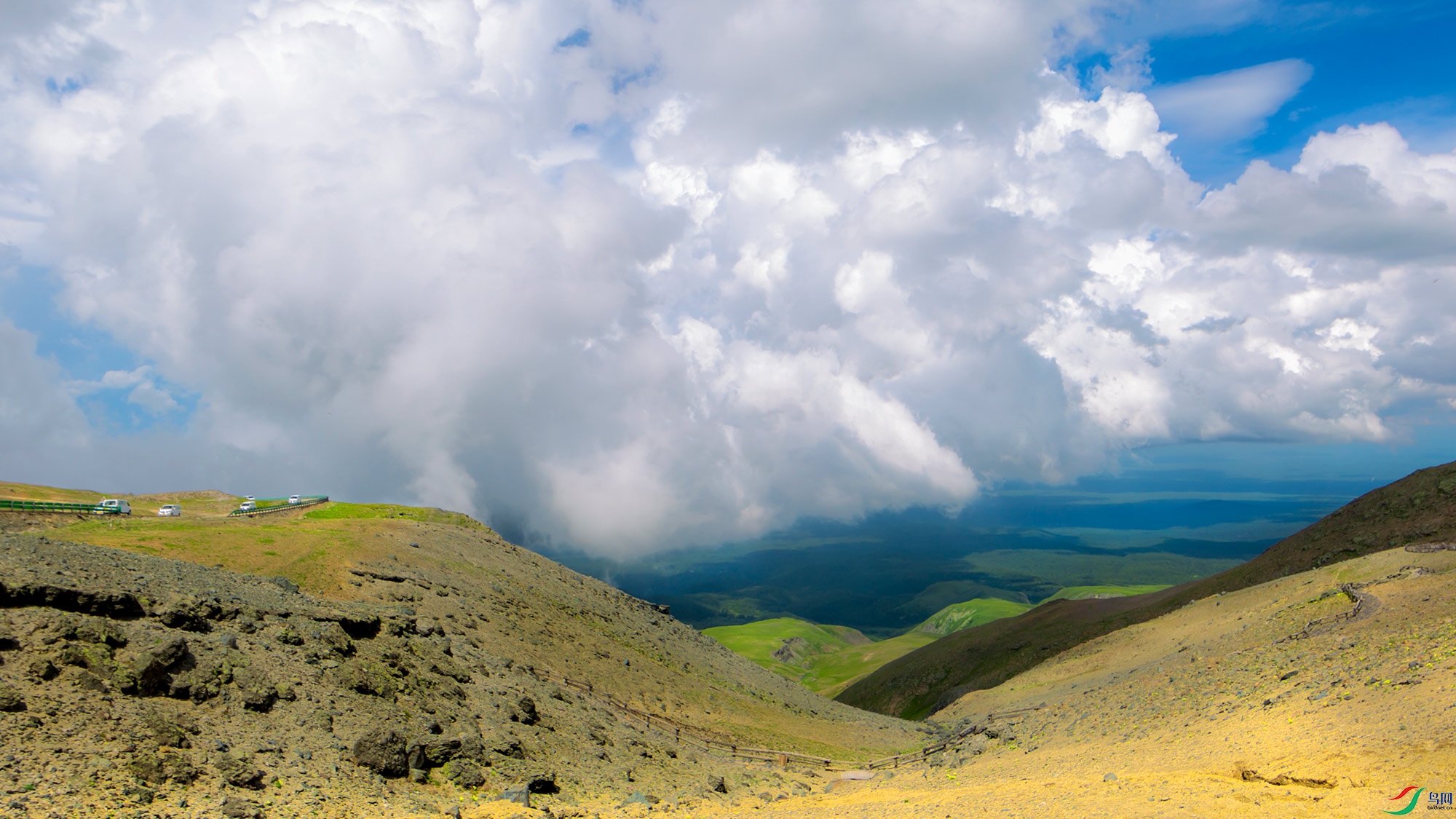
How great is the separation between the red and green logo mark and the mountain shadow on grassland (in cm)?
5183

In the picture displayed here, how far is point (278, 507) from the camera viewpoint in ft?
236

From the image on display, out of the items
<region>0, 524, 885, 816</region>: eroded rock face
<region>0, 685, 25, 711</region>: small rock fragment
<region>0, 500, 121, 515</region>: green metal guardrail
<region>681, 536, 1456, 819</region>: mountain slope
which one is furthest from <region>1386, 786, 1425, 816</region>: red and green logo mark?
<region>0, 500, 121, 515</region>: green metal guardrail

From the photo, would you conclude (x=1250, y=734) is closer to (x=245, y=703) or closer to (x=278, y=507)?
(x=245, y=703)

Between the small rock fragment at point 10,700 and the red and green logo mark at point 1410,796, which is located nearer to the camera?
the red and green logo mark at point 1410,796

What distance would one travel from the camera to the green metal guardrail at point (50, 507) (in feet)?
145

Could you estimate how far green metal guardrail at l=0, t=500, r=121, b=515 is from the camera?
44125 millimetres

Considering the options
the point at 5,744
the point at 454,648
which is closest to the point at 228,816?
the point at 5,744

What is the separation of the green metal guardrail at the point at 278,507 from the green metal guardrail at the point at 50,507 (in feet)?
32.9

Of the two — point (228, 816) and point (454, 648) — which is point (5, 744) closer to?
point (228, 816)

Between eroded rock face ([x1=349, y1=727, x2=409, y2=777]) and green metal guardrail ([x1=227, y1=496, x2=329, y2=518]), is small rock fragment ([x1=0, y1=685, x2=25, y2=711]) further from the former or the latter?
green metal guardrail ([x1=227, y1=496, x2=329, y2=518])

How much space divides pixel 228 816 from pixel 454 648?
17760mm

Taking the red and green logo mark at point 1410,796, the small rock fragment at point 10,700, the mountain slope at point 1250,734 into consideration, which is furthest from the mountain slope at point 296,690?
the red and green logo mark at point 1410,796

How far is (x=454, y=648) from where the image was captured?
105 feet

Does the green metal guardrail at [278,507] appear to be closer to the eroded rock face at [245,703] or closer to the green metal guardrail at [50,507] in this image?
the green metal guardrail at [50,507]
